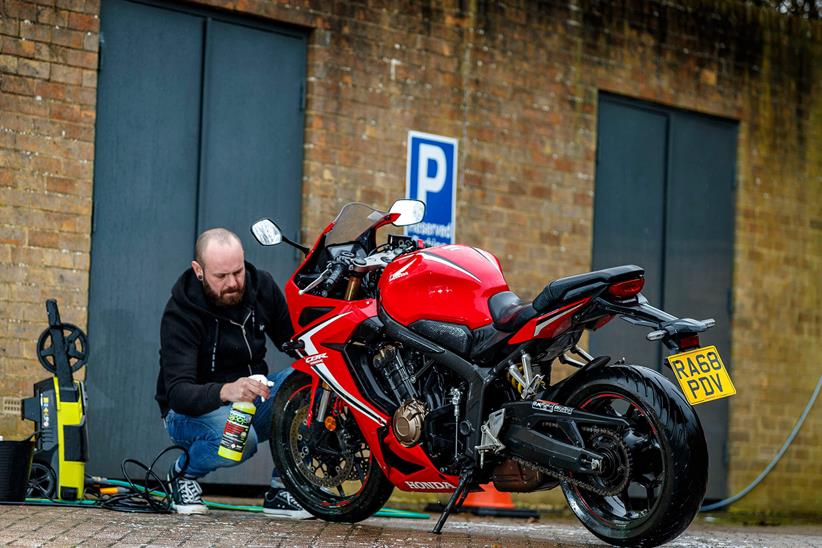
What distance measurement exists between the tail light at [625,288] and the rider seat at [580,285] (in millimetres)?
19

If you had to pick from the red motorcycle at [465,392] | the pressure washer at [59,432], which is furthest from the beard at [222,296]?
the pressure washer at [59,432]

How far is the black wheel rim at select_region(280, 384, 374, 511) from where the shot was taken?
21.2ft

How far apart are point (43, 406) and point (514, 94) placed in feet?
16.1

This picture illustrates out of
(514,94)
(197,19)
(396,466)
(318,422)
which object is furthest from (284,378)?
(514,94)

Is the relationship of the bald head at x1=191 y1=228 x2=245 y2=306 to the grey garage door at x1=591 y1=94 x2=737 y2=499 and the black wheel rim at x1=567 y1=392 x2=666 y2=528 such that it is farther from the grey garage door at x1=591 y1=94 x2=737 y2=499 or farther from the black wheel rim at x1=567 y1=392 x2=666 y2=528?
the grey garage door at x1=591 y1=94 x2=737 y2=499

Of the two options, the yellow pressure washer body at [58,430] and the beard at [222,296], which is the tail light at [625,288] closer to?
the beard at [222,296]

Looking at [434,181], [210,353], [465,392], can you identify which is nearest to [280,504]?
[210,353]

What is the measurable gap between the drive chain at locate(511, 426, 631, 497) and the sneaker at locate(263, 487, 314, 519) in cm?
179

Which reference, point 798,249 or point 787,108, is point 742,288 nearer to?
point 798,249

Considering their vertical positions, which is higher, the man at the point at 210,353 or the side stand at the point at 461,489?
the man at the point at 210,353

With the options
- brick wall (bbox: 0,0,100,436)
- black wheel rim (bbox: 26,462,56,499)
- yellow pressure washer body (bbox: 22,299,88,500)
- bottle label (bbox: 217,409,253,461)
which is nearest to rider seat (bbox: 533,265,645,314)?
bottle label (bbox: 217,409,253,461)

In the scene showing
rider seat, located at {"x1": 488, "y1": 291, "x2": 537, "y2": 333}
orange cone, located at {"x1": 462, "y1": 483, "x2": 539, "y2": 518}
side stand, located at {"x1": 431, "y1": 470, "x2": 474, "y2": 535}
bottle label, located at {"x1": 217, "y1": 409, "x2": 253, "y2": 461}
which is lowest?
orange cone, located at {"x1": 462, "y1": 483, "x2": 539, "y2": 518}

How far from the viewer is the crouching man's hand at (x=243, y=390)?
634 cm

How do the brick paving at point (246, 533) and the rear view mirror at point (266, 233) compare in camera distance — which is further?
the rear view mirror at point (266, 233)
